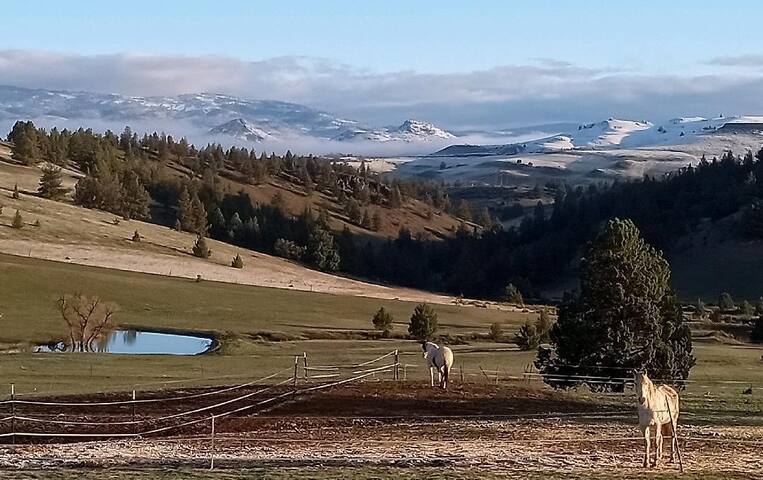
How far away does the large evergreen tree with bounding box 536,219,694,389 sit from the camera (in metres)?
39.3

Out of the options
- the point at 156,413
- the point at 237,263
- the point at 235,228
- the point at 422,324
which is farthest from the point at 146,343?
the point at 235,228

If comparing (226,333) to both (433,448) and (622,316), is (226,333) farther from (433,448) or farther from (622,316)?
(433,448)

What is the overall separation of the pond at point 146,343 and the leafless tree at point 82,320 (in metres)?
0.77

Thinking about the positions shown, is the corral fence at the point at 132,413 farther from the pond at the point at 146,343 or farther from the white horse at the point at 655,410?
the pond at the point at 146,343

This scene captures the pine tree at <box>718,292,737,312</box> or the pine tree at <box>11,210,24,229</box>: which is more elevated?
the pine tree at <box>11,210,24,229</box>

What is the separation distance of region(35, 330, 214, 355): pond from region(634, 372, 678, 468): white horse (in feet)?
147

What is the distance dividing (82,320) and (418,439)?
46631mm

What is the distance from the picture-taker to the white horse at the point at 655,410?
2116 cm

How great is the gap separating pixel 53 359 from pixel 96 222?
79.5 meters

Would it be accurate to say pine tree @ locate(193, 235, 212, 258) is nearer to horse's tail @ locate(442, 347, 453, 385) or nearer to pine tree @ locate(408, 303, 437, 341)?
pine tree @ locate(408, 303, 437, 341)

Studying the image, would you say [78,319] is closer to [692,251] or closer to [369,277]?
[369,277]

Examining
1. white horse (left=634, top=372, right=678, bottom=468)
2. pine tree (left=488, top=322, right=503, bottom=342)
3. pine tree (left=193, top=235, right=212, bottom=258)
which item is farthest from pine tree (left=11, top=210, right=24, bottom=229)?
white horse (left=634, top=372, right=678, bottom=468)

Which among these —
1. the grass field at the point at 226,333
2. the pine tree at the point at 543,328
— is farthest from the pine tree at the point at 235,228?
the pine tree at the point at 543,328

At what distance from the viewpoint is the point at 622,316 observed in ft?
130
